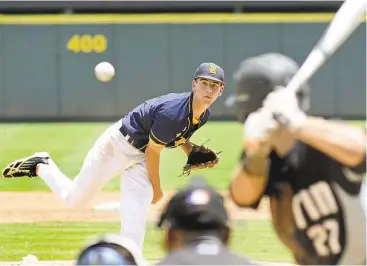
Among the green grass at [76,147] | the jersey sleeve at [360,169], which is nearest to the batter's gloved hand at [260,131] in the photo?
the jersey sleeve at [360,169]

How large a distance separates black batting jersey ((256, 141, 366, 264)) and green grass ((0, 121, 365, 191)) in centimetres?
678

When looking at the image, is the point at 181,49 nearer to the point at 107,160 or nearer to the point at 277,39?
the point at 277,39

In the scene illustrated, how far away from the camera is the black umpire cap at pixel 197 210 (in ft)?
6.79

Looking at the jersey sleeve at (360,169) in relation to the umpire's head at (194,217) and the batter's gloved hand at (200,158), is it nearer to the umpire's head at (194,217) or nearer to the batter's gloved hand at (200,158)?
the umpire's head at (194,217)

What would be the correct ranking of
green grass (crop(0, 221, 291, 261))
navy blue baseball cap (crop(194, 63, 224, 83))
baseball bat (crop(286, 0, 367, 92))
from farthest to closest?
green grass (crop(0, 221, 291, 261))
navy blue baseball cap (crop(194, 63, 224, 83))
baseball bat (crop(286, 0, 367, 92))

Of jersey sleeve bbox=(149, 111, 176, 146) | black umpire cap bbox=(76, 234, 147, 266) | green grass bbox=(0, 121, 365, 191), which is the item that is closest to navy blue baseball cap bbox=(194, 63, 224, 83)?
jersey sleeve bbox=(149, 111, 176, 146)

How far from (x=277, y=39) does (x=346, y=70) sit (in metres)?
1.62

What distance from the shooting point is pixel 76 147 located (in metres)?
13.5

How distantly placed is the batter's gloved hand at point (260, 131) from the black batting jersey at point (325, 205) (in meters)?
0.20

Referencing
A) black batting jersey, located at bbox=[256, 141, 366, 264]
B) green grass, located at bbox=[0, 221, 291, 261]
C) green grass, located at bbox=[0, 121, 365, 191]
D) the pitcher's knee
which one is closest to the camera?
black batting jersey, located at bbox=[256, 141, 366, 264]

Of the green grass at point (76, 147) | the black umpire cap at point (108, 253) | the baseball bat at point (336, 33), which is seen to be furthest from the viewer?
the green grass at point (76, 147)

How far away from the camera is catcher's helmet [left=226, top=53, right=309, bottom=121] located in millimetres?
2430

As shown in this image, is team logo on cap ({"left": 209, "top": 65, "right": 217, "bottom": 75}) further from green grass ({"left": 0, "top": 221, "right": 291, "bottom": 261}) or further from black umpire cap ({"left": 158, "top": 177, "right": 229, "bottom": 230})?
black umpire cap ({"left": 158, "top": 177, "right": 229, "bottom": 230})

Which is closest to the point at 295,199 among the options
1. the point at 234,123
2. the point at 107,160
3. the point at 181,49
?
the point at 107,160
